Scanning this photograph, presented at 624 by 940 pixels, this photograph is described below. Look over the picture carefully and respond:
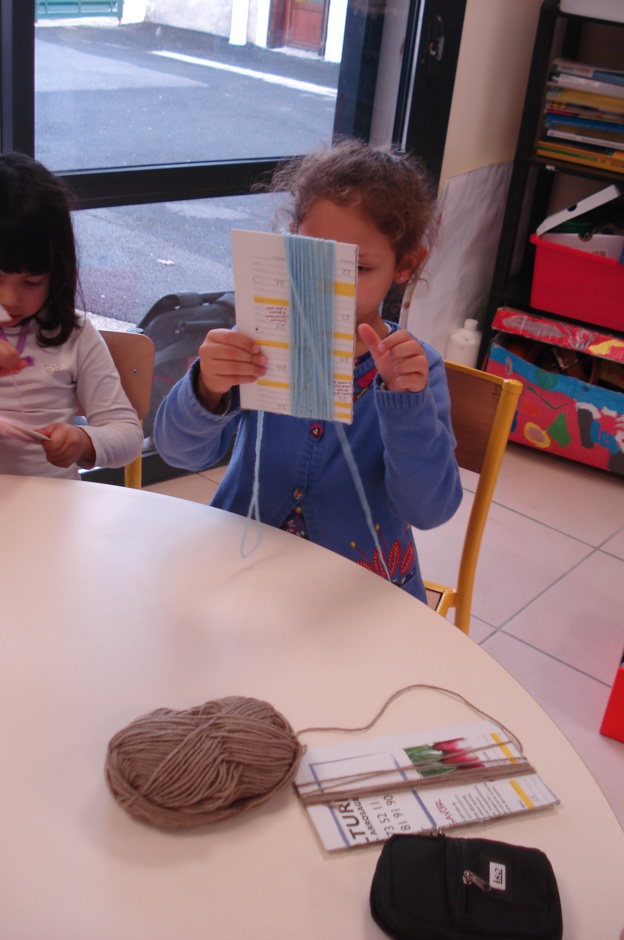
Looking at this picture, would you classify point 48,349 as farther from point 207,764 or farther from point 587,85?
point 587,85

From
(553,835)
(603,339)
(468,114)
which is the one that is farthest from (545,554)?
(553,835)

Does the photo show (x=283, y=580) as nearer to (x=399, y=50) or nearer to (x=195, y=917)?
(x=195, y=917)

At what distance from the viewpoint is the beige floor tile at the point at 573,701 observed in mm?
1633

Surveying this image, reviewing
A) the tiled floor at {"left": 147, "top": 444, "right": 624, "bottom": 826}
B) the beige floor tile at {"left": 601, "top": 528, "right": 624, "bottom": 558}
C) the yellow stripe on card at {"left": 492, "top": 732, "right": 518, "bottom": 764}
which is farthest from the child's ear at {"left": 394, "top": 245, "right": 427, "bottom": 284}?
the beige floor tile at {"left": 601, "top": 528, "right": 624, "bottom": 558}

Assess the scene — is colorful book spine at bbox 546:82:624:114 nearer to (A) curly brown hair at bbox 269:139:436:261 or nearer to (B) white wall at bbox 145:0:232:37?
(B) white wall at bbox 145:0:232:37

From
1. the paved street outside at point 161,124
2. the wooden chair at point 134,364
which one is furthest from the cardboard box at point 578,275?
the wooden chair at point 134,364

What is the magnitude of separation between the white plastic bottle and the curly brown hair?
1.62 m

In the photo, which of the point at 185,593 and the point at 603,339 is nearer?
the point at 185,593

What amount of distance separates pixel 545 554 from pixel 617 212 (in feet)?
3.51

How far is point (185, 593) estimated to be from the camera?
891mm

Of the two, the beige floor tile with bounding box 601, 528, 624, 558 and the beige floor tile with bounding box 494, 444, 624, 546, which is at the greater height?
the beige floor tile with bounding box 494, 444, 624, 546

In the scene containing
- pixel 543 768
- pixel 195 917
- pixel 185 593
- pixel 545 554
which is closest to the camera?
pixel 195 917

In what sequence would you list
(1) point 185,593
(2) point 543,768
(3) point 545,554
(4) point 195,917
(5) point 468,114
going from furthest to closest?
1. (5) point 468,114
2. (3) point 545,554
3. (1) point 185,593
4. (2) point 543,768
5. (4) point 195,917

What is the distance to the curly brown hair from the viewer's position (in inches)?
43.6
